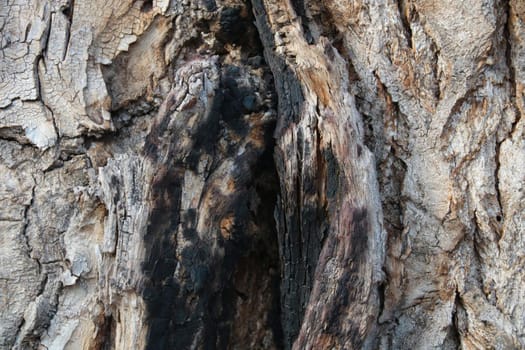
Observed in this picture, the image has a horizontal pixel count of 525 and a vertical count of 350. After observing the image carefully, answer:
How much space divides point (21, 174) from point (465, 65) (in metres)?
1.09

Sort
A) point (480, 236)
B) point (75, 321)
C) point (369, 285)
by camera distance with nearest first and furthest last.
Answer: point (369, 285) < point (480, 236) < point (75, 321)

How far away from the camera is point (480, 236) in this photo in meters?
1.48

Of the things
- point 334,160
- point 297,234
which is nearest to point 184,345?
point 297,234

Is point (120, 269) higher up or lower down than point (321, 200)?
lower down

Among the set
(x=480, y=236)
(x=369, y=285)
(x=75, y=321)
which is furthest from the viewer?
(x=75, y=321)

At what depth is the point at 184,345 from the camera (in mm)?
1470

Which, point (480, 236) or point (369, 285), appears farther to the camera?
point (480, 236)

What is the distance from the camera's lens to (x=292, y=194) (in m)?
1.50

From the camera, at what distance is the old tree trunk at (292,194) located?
1448mm

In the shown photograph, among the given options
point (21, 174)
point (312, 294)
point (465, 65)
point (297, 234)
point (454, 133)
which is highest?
point (465, 65)

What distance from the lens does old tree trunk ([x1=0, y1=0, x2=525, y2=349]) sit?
4.75ft

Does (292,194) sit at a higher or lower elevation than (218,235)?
higher

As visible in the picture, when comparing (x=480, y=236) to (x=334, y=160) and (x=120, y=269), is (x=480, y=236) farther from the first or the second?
(x=120, y=269)

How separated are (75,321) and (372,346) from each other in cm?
71
